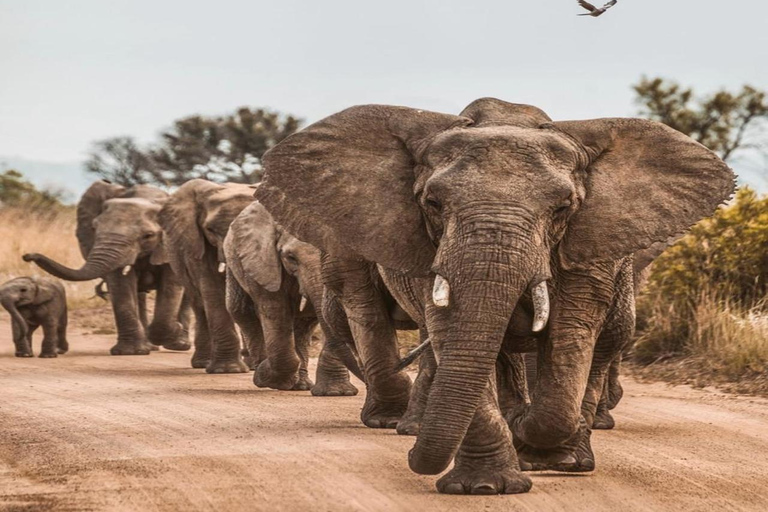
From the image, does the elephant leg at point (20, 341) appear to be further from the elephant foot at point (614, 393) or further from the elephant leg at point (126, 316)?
the elephant foot at point (614, 393)

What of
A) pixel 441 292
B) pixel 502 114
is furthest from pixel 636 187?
pixel 441 292

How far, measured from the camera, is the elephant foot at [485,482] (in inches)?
282

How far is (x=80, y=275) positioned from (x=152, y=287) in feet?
3.90

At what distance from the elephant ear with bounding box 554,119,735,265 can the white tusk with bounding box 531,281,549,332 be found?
1.55ft

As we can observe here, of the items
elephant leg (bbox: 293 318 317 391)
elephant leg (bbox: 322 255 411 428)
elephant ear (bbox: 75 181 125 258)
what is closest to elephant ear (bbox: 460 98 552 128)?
elephant leg (bbox: 322 255 411 428)

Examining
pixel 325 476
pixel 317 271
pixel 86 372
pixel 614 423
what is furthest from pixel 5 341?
pixel 325 476

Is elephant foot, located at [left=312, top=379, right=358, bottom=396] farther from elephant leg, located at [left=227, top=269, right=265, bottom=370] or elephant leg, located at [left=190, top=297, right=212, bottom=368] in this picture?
elephant leg, located at [left=190, top=297, right=212, bottom=368]

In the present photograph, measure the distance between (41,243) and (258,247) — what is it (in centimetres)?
1786

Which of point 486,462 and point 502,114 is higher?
point 502,114

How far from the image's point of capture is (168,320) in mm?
19016

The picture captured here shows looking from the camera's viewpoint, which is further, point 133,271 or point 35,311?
point 133,271

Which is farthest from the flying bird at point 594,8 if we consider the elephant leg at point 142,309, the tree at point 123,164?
the tree at point 123,164

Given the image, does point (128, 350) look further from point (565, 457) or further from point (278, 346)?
point (565, 457)

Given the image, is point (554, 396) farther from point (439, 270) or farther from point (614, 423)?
point (614, 423)
